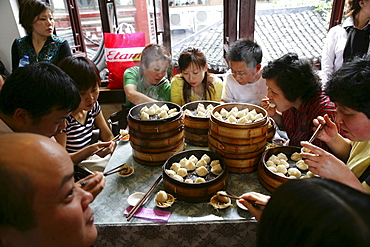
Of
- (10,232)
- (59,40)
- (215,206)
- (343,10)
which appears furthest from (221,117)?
(343,10)

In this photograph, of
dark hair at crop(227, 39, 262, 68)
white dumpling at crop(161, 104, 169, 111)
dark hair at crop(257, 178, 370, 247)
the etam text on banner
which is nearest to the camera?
dark hair at crop(257, 178, 370, 247)

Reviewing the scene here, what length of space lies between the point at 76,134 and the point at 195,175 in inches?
62.3

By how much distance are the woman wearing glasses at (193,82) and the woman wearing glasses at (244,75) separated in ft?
0.66

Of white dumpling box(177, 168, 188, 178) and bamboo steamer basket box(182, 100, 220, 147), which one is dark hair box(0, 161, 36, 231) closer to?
white dumpling box(177, 168, 188, 178)

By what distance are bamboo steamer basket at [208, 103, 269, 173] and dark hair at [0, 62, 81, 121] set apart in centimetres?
123

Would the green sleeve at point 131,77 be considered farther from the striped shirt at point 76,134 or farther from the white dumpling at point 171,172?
the white dumpling at point 171,172

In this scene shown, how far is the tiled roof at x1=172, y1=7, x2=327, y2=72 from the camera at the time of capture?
240 inches

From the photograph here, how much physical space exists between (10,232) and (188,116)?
1830mm

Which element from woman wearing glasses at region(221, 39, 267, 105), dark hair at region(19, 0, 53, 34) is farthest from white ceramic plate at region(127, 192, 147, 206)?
dark hair at region(19, 0, 53, 34)

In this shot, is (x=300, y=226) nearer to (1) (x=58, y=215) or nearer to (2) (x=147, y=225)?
(1) (x=58, y=215)

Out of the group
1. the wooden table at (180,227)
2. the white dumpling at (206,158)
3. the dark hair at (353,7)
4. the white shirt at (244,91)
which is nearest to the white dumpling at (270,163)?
the wooden table at (180,227)

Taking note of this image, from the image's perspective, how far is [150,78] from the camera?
144 inches

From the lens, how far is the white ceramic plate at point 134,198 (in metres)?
1.72

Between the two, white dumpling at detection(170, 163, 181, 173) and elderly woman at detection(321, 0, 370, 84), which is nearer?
white dumpling at detection(170, 163, 181, 173)
